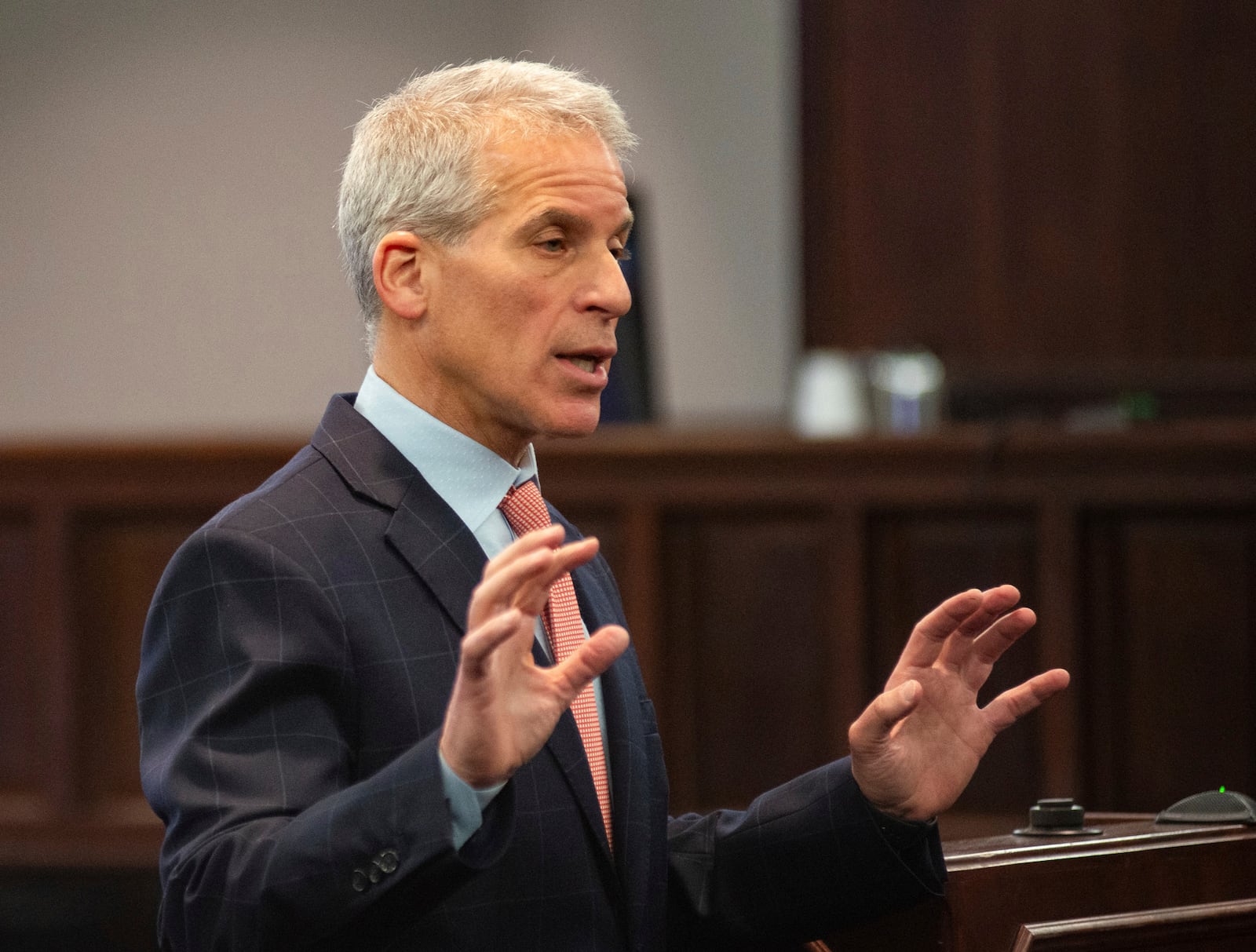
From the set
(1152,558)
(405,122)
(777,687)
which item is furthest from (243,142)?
(405,122)

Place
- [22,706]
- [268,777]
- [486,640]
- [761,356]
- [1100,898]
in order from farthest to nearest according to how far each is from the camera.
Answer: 1. [761,356]
2. [22,706]
3. [1100,898]
4. [268,777]
5. [486,640]

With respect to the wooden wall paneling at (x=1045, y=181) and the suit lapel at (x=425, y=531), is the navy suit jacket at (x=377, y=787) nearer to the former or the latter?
the suit lapel at (x=425, y=531)

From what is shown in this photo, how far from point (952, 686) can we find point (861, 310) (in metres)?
3.17

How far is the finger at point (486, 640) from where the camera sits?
1.04 m

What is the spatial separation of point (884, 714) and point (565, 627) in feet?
0.94

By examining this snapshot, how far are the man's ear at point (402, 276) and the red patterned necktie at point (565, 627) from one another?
0.18 m

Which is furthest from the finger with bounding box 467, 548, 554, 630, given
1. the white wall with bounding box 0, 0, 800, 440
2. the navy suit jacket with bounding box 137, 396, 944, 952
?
the white wall with bounding box 0, 0, 800, 440

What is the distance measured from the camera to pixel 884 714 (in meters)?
1.33

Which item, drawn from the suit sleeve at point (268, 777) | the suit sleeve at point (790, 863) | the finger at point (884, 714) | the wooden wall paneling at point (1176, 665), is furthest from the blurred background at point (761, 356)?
the suit sleeve at point (268, 777)

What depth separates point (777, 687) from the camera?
3.48 meters

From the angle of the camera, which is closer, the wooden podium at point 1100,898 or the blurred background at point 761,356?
the wooden podium at point 1100,898

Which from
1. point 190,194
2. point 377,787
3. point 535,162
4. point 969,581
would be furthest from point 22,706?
point 377,787

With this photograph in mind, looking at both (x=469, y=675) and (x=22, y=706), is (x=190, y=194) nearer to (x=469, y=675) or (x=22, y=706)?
(x=22, y=706)

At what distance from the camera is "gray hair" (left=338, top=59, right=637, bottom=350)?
1407mm
